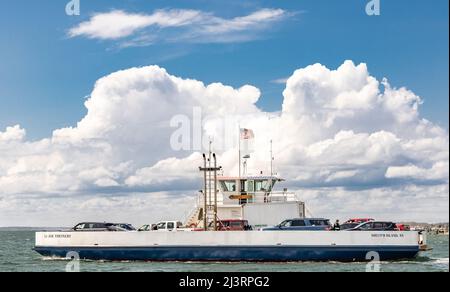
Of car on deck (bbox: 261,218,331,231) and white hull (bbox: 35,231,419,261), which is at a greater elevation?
car on deck (bbox: 261,218,331,231)

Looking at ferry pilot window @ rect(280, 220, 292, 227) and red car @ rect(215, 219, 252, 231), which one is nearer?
ferry pilot window @ rect(280, 220, 292, 227)

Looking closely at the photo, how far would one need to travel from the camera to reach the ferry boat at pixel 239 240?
38.5 metres

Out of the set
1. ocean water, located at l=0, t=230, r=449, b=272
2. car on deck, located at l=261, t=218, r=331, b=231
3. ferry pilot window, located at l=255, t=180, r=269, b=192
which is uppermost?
ferry pilot window, located at l=255, t=180, r=269, b=192

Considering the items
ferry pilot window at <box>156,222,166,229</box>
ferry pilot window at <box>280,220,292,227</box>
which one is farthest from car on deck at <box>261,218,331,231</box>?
ferry pilot window at <box>156,222,166,229</box>

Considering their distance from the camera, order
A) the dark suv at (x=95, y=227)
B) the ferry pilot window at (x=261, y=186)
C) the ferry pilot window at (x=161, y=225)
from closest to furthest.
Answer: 1. the ferry pilot window at (x=161, y=225)
2. the dark suv at (x=95, y=227)
3. the ferry pilot window at (x=261, y=186)

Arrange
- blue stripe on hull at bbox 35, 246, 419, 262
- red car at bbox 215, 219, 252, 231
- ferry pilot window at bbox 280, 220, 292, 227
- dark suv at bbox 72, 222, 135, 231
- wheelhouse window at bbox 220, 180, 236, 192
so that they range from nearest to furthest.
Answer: blue stripe on hull at bbox 35, 246, 419, 262, ferry pilot window at bbox 280, 220, 292, 227, red car at bbox 215, 219, 252, 231, dark suv at bbox 72, 222, 135, 231, wheelhouse window at bbox 220, 180, 236, 192

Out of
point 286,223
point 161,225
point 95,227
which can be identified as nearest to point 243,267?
point 286,223

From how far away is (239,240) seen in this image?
39.0m

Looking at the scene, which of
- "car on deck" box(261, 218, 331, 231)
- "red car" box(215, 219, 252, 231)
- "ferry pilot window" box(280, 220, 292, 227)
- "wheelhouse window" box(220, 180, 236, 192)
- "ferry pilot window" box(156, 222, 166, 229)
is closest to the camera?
"car on deck" box(261, 218, 331, 231)

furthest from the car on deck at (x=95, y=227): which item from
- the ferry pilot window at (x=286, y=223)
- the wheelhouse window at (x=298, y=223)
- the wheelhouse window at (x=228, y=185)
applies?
the wheelhouse window at (x=298, y=223)

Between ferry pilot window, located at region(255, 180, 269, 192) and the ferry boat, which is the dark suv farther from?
ferry pilot window, located at region(255, 180, 269, 192)

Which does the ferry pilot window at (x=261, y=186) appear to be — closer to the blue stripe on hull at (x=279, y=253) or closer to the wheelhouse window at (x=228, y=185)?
the wheelhouse window at (x=228, y=185)

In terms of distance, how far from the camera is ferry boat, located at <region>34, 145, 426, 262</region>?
126 ft
